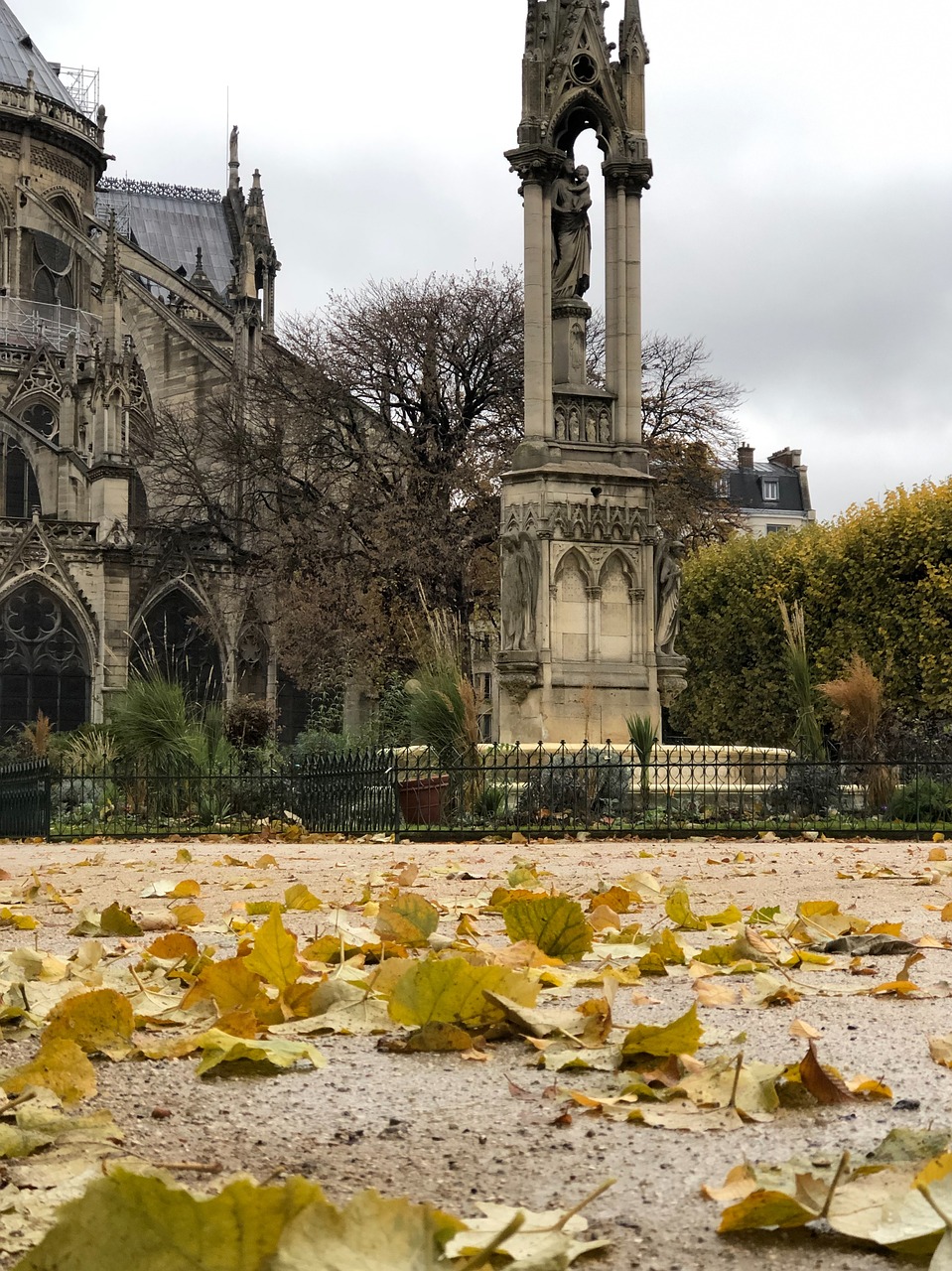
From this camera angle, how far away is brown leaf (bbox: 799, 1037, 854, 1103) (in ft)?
9.02

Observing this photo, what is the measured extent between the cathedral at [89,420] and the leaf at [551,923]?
88.6 ft

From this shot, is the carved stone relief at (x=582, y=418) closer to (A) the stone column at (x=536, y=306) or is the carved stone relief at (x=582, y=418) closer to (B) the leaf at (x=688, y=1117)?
(A) the stone column at (x=536, y=306)

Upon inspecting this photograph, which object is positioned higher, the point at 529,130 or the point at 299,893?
the point at 529,130

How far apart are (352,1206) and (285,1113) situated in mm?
1257

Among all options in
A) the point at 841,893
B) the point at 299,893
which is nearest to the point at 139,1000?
the point at 299,893

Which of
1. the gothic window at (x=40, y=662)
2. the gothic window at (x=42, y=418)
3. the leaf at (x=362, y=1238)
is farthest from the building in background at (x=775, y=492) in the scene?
the leaf at (x=362, y=1238)

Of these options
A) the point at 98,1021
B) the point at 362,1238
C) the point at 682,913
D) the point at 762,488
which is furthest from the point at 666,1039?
the point at 762,488

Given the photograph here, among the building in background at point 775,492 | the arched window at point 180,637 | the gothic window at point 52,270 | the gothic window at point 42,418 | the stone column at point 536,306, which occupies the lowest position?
the arched window at point 180,637

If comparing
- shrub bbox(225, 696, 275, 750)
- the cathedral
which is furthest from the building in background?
shrub bbox(225, 696, 275, 750)

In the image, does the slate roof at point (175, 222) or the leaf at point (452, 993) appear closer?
the leaf at point (452, 993)

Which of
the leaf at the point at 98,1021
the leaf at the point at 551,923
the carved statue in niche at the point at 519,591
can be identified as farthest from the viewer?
the carved statue in niche at the point at 519,591

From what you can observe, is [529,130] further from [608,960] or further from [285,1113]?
[285,1113]

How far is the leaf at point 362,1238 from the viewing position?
1.52 meters

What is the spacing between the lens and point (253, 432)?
35688 millimetres
